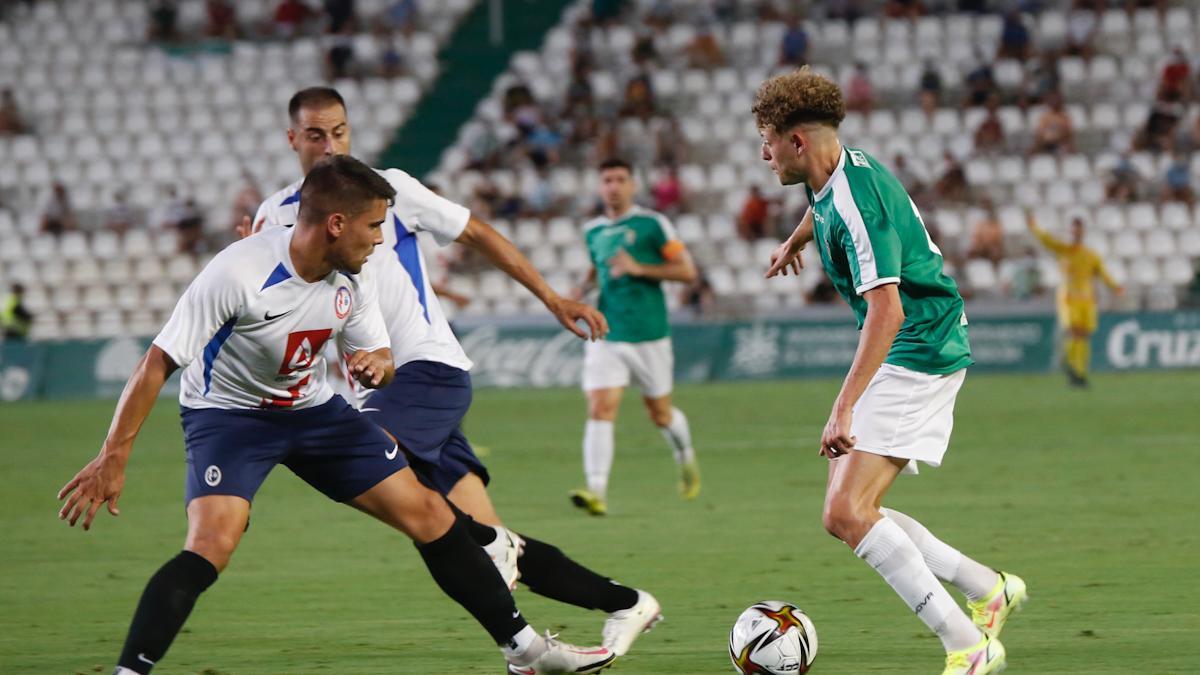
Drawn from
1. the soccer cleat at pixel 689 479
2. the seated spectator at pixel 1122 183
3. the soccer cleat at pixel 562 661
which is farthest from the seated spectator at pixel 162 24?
the soccer cleat at pixel 562 661

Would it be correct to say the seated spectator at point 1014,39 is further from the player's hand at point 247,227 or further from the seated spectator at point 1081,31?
the player's hand at point 247,227

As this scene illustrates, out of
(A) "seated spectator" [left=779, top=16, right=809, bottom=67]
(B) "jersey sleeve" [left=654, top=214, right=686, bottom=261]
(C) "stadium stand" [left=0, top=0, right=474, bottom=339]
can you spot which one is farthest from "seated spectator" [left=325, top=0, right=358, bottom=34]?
(B) "jersey sleeve" [left=654, top=214, right=686, bottom=261]

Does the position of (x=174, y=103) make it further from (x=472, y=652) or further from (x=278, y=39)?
(x=472, y=652)

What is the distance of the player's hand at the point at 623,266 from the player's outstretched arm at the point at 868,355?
20.6ft

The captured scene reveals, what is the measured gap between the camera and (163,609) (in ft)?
17.4

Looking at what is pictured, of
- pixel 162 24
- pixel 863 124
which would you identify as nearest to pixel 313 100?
pixel 863 124

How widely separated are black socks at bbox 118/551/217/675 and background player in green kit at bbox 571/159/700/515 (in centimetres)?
633

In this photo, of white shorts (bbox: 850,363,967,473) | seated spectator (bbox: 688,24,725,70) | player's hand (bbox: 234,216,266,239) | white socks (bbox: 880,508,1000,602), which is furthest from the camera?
seated spectator (bbox: 688,24,725,70)

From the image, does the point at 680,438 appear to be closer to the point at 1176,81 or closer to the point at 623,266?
the point at 623,266

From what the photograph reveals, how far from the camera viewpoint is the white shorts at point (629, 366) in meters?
11.9

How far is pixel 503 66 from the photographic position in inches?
1219

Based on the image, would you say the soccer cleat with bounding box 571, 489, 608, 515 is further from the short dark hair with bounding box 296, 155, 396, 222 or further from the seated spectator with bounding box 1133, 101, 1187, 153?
the seated spectator with bounding box 1133, 101, 1187, 153

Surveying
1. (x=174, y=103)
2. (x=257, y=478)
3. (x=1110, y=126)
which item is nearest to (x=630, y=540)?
(x=257, y=478)

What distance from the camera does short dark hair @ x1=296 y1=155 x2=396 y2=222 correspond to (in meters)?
5.52
